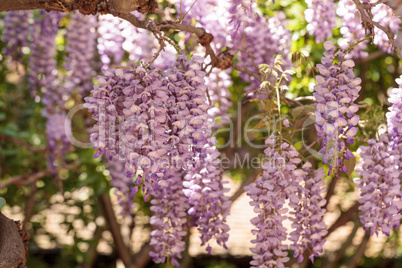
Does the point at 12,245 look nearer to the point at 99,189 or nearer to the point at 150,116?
the point at 150,116

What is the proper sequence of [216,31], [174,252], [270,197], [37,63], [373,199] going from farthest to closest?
[37,63]
[216,31]
[174,252]
[373,199]
[270,197]

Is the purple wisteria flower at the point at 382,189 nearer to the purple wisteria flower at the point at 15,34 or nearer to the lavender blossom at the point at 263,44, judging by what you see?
the lavender blossom at the point at 263,44

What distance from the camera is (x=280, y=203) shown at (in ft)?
5.30

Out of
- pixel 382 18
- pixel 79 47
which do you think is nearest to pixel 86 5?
pixel 382 18

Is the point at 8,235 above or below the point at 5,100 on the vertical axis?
below

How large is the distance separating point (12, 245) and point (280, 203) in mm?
833

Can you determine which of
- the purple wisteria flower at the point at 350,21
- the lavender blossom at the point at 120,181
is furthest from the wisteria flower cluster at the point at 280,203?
the lavender blossom at the point at 120,181

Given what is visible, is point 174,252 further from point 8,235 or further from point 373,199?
point 373,199

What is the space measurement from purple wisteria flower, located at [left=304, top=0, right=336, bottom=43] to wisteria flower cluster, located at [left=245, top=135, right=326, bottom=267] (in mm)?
1016

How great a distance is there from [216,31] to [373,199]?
1.09 metres

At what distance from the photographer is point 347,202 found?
15.1 ft

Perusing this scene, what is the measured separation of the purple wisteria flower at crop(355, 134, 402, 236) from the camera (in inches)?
67.2

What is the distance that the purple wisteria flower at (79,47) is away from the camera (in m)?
3.00

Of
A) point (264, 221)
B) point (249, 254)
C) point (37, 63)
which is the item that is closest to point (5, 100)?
point (37, 63)
